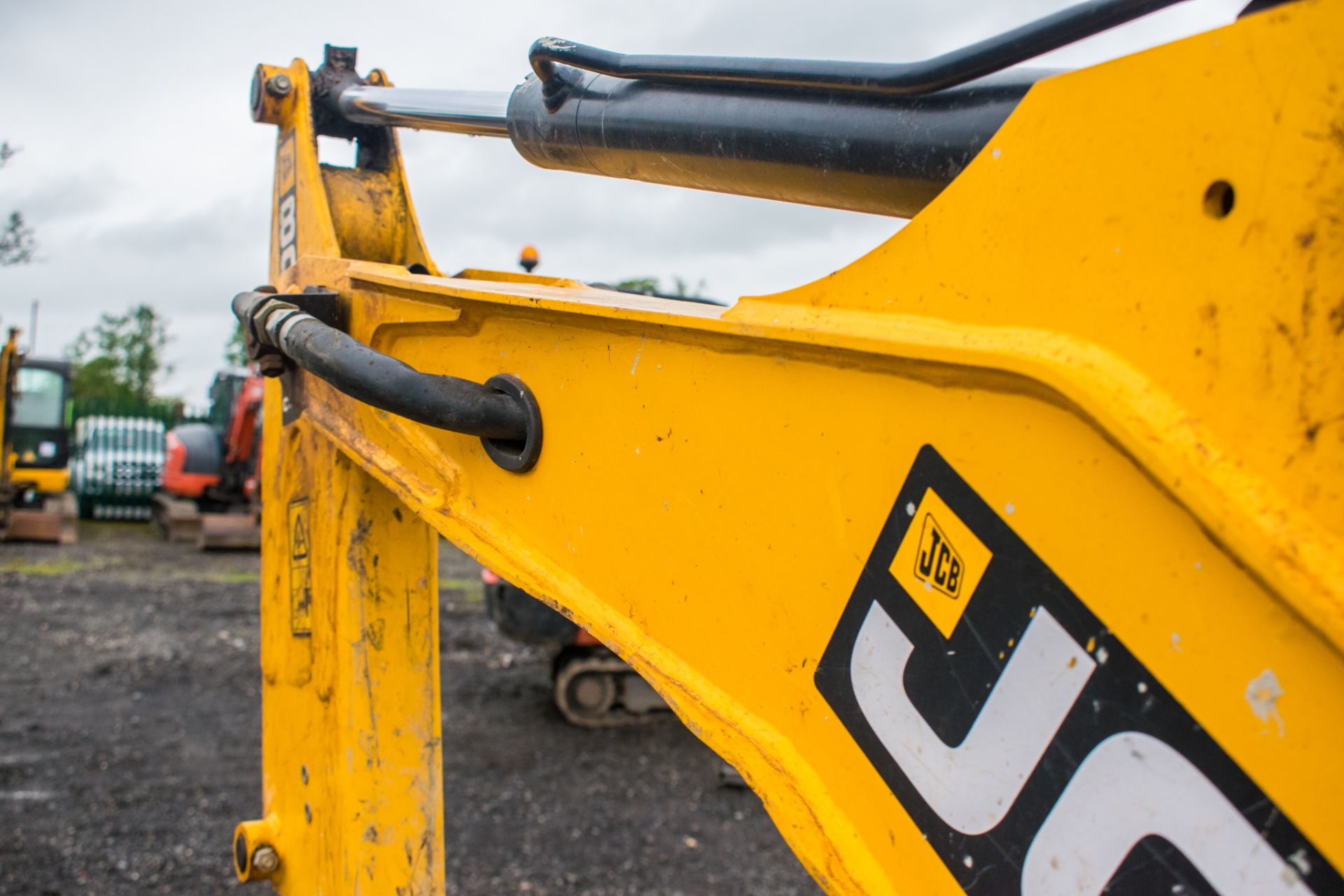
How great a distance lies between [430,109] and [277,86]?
0.51 meters

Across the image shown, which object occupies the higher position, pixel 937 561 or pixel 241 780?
pixel 937 561

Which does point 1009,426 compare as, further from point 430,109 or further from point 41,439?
point 41,439

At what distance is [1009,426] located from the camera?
76 centimetres

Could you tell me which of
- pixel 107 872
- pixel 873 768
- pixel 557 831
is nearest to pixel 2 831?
pixel 107 872

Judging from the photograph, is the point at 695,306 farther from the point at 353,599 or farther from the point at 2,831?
the point at 2,831

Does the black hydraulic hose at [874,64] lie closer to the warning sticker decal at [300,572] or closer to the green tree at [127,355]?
the warning sticker decal at [300,572]

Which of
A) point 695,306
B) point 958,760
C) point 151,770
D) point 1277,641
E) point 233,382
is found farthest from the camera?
point 233,382

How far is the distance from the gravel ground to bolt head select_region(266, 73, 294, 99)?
312 centimetres

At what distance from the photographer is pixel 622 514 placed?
3.82ft

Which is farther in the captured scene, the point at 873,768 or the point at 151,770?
the point at 151,770

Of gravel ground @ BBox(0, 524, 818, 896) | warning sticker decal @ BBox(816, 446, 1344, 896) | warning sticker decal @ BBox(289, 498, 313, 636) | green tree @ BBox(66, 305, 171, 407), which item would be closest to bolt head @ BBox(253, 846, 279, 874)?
warning sticker decal @ BBox(289, 498, 313, 636)

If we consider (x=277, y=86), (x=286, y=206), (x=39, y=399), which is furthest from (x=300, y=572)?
(x=39, y=399)

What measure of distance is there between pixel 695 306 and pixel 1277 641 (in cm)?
66

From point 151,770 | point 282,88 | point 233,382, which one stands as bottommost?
point 151,770
